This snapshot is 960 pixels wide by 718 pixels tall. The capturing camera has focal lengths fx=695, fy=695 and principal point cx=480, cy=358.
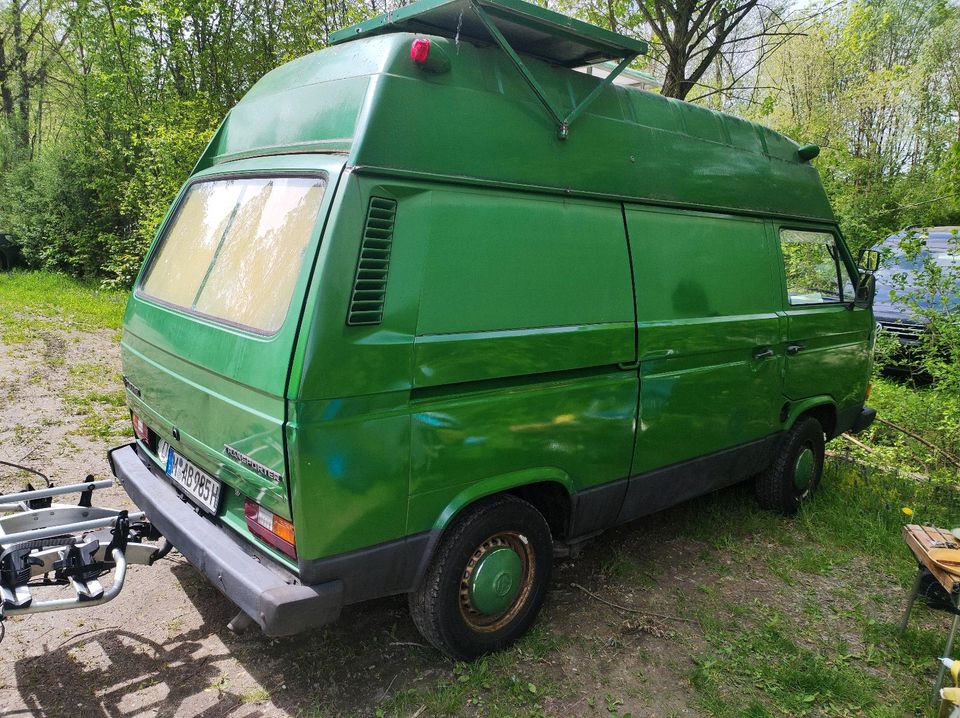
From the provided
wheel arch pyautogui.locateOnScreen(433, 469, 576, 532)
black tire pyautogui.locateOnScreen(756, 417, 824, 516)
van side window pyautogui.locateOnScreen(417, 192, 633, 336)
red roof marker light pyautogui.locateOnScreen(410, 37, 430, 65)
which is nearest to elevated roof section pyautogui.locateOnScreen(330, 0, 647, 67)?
red roof marker light pyautogui.locateOnScreen(410, 37, 430, 65)

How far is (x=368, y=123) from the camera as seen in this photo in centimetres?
263

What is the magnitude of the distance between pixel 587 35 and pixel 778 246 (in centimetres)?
214

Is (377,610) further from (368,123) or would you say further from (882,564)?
(882,564)

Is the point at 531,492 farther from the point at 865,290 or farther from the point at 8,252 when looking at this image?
the point at 8,252

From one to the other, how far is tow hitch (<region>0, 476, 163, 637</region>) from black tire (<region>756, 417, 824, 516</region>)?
3914 millimetres

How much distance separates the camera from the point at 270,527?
266cm

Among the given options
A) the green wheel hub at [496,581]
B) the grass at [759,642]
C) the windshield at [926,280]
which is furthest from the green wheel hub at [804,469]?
the green wheel hub at [496,581]

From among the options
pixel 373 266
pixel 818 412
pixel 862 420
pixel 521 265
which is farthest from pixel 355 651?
pixel 862 420

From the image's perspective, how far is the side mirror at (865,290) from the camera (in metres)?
5.24

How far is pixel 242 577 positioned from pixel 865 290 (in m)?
4.84

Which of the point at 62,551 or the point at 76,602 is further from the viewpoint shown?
the point at 62,551

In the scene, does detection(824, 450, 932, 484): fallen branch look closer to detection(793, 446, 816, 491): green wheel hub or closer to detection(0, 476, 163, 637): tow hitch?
detection(793, 446, 816, 491): green wheel hub

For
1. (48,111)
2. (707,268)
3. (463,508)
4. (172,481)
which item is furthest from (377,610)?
(48,111)

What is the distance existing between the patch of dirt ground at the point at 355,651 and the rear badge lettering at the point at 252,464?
101 centimetres
